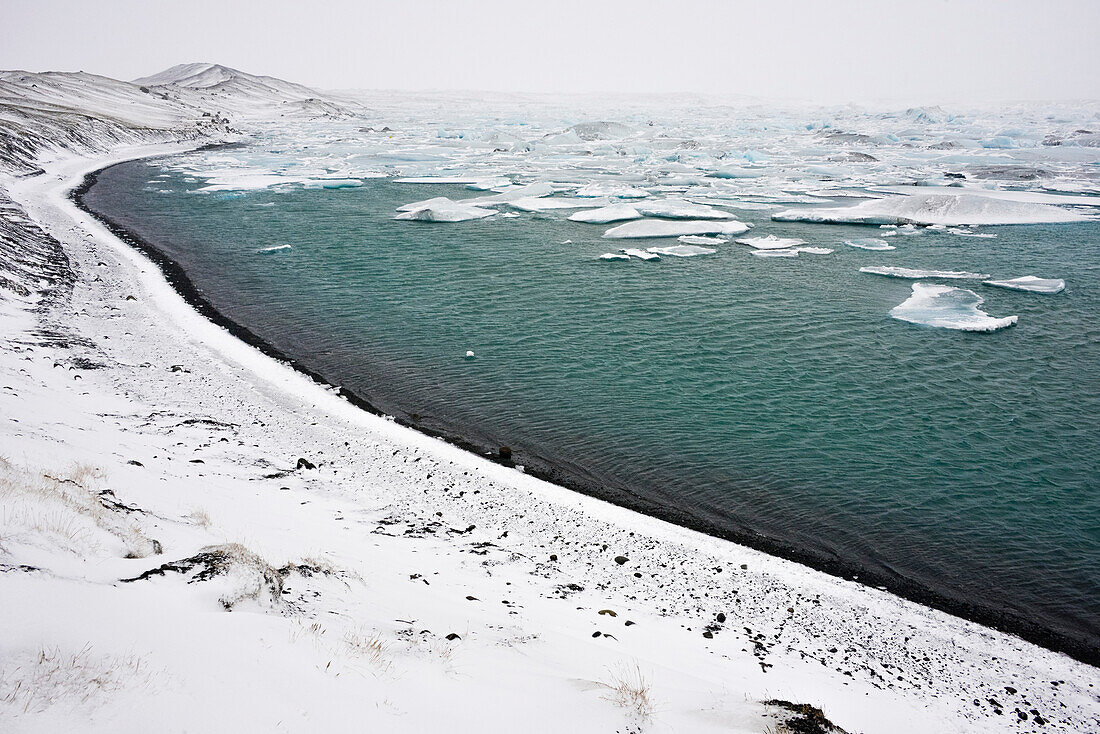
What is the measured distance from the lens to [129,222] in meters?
24.4

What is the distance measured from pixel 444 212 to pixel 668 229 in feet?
29.7

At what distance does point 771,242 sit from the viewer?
878 inches

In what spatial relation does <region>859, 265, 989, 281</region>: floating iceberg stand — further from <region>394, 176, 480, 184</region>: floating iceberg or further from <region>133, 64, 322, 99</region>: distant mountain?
<region>133, 64, 322, 99</region>: distant mountain

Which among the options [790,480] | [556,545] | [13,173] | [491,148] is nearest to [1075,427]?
[790,480]

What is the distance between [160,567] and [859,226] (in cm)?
2694

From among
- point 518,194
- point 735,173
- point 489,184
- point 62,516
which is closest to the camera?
point 62,516

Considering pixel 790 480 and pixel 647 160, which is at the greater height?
pixel 647 160

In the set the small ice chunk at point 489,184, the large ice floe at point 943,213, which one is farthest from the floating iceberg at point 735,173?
the large ice floe at point 943,213

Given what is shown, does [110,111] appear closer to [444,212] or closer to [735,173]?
[444,212]

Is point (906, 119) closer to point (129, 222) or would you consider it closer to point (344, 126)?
point (344, 126)

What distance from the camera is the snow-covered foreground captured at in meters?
3.54

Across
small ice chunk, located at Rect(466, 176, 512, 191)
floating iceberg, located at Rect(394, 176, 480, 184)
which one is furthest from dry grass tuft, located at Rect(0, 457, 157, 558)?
floating iceberg, located at Rect(394, 176, 480, 184)

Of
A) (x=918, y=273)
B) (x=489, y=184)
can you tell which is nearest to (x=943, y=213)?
(x=918, y=273)

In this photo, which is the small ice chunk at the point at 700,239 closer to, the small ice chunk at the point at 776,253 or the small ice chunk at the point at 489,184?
the small ice chunk at the point at 776,253
